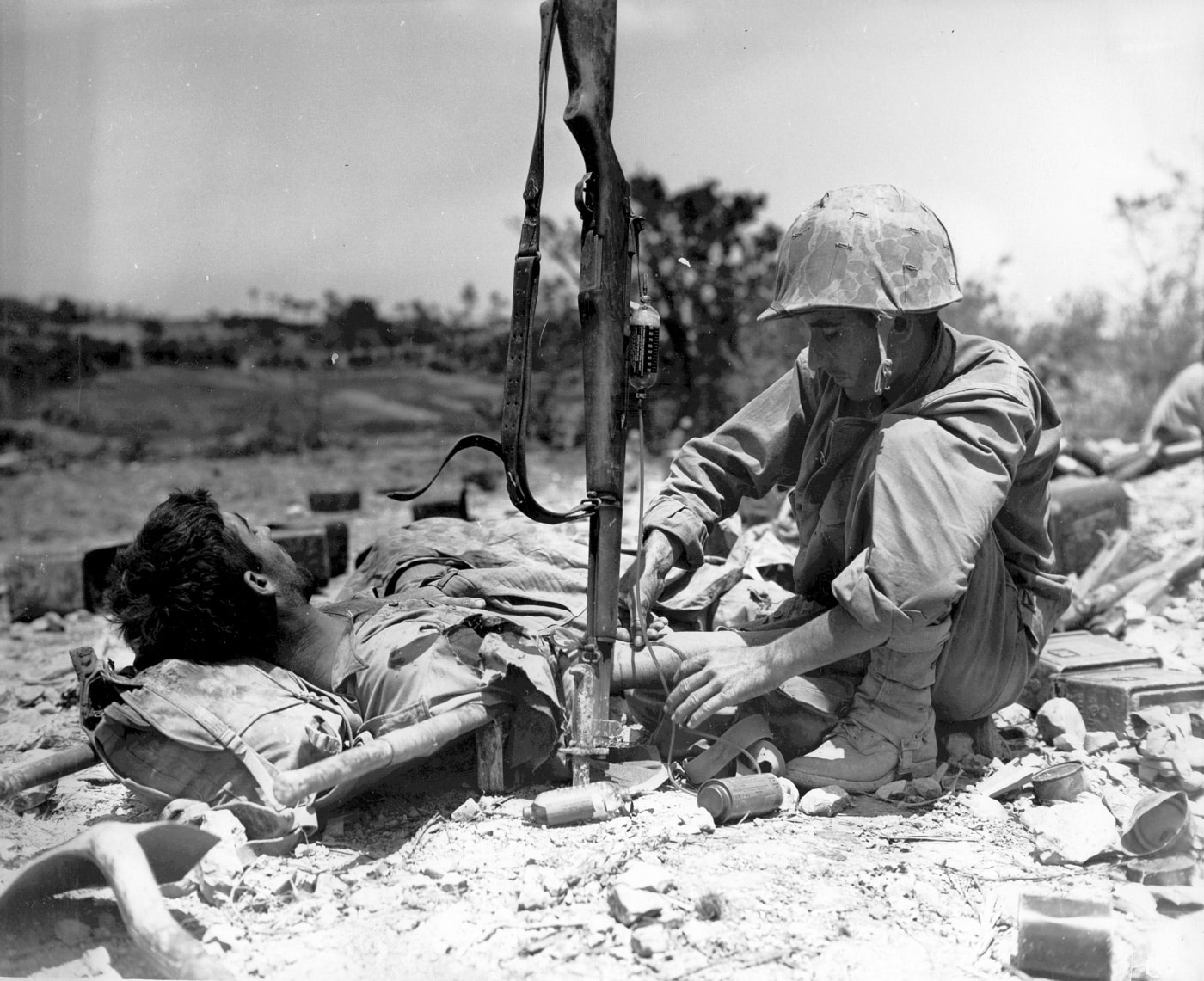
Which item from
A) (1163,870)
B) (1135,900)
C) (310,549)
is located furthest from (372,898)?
(310,549)

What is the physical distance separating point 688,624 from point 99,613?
11.8 feet

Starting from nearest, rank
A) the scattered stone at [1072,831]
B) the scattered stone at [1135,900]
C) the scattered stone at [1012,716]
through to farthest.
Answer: the scattered stone at [1135,900] < the scattered stone at [1072,831] < the scattered stone at [1012,716]

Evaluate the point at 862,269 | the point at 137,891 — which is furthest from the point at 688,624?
the point at 137,891

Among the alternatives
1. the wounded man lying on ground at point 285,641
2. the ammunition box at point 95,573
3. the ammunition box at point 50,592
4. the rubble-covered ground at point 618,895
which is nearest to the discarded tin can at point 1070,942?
the rubble-covered ground at point 618,895

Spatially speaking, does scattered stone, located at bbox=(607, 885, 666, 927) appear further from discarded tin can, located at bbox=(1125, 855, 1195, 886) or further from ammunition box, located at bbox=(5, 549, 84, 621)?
ammunition box, located at bbox=(5, 549, 84, 621)

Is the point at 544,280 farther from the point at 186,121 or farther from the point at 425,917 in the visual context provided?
the point at 425,917

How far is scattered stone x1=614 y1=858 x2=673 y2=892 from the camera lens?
2648mm

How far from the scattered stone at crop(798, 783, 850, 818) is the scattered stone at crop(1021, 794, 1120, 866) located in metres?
0.54

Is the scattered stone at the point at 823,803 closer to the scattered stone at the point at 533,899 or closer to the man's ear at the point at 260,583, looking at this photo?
the scattered stone at the point at 533,899

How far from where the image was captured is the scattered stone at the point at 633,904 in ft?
8.36

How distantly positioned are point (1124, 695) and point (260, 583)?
2978mm

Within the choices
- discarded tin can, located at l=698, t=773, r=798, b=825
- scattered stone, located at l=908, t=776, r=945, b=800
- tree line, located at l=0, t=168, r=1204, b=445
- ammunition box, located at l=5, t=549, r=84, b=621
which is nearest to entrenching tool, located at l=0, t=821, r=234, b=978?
discarded tin can, located at l=698, t=773, r=798, b=825

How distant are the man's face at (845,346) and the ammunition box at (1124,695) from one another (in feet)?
4.90

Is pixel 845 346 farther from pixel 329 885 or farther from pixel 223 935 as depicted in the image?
pixel 223 935
